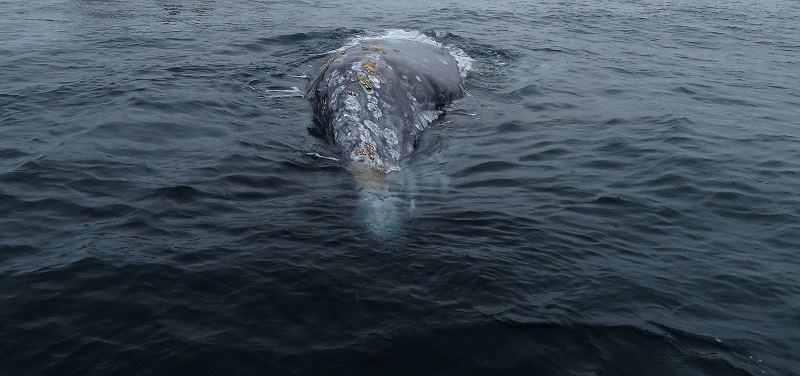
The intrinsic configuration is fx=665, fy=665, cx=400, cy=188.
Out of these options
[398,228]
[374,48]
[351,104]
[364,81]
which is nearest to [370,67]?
[364,81]

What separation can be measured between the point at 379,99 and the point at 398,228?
4.51 m

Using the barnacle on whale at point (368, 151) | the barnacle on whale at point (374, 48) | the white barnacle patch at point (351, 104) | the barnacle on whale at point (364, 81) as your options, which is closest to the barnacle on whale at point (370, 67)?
the barnacle on whale at point (364, 81)

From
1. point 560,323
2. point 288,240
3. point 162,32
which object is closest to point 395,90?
point 288,240

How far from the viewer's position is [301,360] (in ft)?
22.1

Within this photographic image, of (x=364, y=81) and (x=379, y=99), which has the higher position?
(x=364, y=81)

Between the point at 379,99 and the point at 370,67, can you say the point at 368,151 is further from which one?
the point at 370,67

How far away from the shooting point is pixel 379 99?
44.2 feet

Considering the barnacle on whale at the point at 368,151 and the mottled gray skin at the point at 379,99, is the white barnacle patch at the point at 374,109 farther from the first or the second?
the barnacle on whale at the point at 368,151

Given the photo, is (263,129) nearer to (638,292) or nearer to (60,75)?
(60,75)

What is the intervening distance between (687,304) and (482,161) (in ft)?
17.1

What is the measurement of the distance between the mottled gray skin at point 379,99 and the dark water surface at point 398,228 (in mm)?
524

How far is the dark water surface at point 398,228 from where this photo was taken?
23.1 feet

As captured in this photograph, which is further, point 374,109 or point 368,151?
point 374,109

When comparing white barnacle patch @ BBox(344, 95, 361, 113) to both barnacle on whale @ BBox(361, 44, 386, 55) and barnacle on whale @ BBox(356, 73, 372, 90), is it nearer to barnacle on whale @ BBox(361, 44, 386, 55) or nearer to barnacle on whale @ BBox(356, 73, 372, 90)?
barnacle on whale @ BBox(356, 73, 372, 90)
